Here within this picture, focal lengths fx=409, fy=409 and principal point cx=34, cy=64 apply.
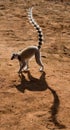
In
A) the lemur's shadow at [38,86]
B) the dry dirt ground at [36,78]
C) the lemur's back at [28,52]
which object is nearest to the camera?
the dry dirt ground at [36,78]

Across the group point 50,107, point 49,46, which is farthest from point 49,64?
point 50,107

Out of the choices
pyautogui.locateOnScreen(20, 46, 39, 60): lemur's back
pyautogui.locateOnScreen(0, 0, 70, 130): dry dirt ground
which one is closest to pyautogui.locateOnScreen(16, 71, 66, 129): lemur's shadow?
pyautogui.locateOnScreen(0, 0, 70, 130): dry dirt ground

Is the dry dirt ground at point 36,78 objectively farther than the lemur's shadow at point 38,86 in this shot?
No

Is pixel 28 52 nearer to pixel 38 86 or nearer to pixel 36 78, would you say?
pixel 36 78

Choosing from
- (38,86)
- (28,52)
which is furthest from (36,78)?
(28,52)

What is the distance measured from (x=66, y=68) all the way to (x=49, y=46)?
201 cm

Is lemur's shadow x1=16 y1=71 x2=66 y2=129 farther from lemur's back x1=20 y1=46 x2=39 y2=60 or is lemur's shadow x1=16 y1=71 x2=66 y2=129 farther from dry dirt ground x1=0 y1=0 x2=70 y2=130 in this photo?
lemur's back x1=20 y1=46 x2=39 y2=60

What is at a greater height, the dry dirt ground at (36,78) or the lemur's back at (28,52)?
the lemur's back at (28,52)

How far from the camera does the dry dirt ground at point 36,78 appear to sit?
351 inches

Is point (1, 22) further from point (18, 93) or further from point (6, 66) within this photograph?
point (18, 93)

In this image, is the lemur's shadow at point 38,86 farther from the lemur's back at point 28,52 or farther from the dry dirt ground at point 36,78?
the lemur's back at point 28,52

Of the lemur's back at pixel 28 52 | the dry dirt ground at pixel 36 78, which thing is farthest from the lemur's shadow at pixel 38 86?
the lemur's back at pixel 28 52

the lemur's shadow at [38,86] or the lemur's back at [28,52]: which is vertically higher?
the lemur's back at [28,52]

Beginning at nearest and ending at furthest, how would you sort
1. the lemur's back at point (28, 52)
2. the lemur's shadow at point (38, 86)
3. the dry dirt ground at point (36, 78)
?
the dry dirt ground at point (36, 78)
the lemur's shadow at point (38, 86)
the lemur's back at point (28, 52)
